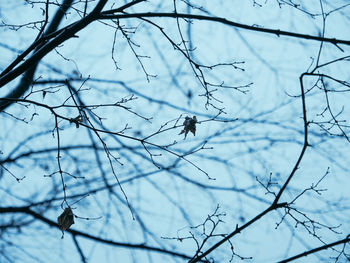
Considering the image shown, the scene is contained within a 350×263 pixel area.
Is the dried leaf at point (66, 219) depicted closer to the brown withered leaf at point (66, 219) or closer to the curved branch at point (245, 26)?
the brown withered leaf at point (66, 219)

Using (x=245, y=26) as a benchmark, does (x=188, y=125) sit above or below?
below

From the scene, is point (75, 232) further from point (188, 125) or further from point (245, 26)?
point (245, 26)

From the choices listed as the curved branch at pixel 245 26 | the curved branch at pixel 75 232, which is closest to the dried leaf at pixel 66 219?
the curved branch at pixel 75 232

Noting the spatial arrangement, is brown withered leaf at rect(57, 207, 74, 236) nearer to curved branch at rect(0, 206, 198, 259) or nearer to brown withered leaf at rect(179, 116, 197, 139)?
brown withered leaf at rect(179, 116, 197, 139)

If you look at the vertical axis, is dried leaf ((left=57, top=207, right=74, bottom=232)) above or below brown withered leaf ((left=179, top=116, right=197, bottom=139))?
below

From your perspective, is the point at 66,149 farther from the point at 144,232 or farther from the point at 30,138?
the point at 144,232

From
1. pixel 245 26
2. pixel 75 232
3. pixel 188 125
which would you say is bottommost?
pixel 75 232

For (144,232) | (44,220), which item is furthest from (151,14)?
(44,220)

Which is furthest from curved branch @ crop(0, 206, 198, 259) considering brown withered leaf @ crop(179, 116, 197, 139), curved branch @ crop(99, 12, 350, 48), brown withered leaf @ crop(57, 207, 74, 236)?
curved branch @ crop(99, 12, 350, 48)

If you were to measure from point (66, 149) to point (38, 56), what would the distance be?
1.79 m

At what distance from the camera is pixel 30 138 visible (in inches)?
153

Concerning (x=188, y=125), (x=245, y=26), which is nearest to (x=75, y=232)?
(x=188, y=125)

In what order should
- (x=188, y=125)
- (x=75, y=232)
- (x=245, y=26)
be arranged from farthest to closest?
(x=75, y=232)
(x=188, y=125)
(x=245, y=26)

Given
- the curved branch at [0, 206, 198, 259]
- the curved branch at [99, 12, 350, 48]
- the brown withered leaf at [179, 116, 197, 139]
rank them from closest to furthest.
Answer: the curved branch at [99, 12, 350, 48]
the brown withered leaf at [179, 116, 197, 139]
the curved branch at [0, 206, 198, 259]
